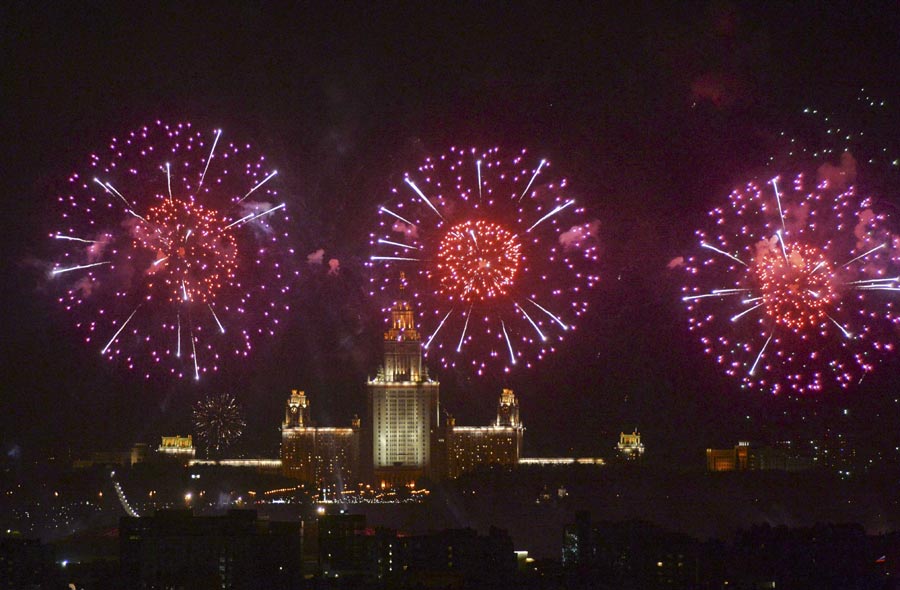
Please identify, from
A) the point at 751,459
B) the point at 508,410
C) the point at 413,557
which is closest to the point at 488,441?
the point at 508,410

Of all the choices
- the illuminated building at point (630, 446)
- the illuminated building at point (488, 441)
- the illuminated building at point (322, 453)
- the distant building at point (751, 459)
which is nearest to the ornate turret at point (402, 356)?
the illuminated building at point (488, 441)

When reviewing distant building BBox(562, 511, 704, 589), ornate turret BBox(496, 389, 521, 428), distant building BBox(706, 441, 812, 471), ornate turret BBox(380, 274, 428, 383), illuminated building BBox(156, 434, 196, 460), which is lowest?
distant building BBox(562, 511, 704, 589)

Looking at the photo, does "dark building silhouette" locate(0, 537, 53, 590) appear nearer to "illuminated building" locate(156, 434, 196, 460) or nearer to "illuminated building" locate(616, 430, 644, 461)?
"illuminated building" locate(616, 430, 644, 461)

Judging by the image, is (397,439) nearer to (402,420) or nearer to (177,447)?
(402,420)

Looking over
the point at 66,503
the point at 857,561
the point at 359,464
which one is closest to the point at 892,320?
the point at 857,561

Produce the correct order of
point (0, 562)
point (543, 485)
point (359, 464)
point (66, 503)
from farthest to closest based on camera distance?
1. point (359, 464)
2. point (543, 485)
3. point (66, 503)
4. point (0, 562)

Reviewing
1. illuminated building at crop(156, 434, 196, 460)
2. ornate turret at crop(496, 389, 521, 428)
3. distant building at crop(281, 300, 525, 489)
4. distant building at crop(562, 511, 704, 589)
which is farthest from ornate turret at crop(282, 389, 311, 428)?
distant building at crop(562, 511, 704, 589)

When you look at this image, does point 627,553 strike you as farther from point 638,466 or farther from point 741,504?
point 638,466
